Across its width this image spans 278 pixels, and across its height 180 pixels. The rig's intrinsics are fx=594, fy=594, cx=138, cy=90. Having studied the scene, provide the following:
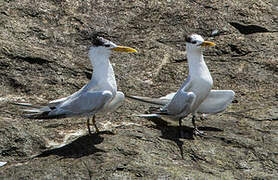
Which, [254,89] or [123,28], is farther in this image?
[123,28]

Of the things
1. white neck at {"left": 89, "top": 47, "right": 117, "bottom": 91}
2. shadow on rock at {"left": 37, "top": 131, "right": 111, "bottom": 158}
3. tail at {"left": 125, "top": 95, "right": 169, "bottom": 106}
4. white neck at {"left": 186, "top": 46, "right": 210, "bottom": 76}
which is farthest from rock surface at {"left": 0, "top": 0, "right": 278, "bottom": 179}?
white neck at {"left": 186, "top": 46, "right": 210, "bottom": 76}

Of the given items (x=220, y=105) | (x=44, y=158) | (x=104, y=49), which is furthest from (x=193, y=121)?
(x=44, y=158)

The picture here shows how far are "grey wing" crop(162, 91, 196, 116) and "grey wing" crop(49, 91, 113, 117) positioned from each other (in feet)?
2.69

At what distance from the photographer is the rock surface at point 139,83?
6.28 meters

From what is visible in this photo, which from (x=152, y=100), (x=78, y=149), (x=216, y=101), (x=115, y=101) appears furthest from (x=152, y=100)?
(x=78, y=149)

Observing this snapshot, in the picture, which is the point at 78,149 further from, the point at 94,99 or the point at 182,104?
the point at 182,104

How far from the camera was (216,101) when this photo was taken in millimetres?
7633

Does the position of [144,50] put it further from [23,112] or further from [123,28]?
[23,112]

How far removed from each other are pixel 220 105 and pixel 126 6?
299 cm

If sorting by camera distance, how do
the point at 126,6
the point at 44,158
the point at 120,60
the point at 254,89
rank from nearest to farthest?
the point at 44,158 < the point at 254,89 < the point at 120,60 < the point at 126,6

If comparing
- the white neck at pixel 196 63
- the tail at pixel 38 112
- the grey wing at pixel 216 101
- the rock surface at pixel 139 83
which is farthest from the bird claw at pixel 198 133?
the tail at pixel 38 112

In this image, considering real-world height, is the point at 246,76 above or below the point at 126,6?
below

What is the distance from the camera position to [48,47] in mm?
8852

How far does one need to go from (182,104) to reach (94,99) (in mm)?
1071
